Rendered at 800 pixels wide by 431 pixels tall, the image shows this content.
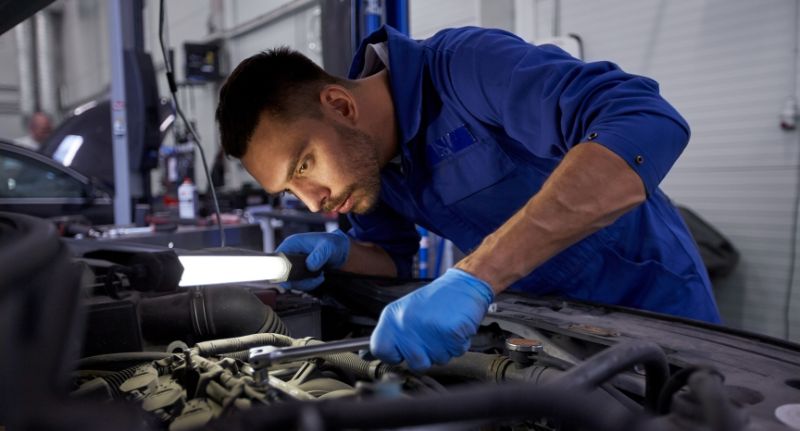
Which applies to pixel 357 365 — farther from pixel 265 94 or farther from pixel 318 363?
pixel 265 94

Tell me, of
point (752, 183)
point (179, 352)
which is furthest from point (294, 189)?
point (752, 183)

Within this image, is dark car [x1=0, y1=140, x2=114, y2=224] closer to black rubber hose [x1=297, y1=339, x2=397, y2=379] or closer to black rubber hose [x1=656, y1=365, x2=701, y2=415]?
black rubber hose [x1=297, y1=339, x2=397, y2=379]

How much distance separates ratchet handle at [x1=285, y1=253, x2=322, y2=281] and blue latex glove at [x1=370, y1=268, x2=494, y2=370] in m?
0.51

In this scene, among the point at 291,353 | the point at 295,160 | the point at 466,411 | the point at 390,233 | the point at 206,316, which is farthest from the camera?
the point at 390,233

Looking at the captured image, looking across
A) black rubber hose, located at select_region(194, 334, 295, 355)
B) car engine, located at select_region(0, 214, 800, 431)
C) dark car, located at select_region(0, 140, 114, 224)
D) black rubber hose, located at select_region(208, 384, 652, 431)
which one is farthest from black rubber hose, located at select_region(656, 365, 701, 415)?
dark car, located at select_region(0, 140, 114, 224)

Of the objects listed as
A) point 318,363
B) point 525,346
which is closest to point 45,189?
point 318,363

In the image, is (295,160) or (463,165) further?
(463,165)

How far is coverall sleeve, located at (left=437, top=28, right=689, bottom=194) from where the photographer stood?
958mm

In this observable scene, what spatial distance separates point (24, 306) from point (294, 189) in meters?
0.88

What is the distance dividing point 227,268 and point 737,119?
3.24 m

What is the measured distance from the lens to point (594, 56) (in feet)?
13.0

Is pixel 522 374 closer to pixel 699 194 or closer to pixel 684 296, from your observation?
pixel 684 296

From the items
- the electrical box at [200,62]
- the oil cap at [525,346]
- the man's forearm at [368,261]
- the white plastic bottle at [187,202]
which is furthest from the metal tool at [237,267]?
the electrical box at [200,62]

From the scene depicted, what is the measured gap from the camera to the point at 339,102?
4.47 ft
